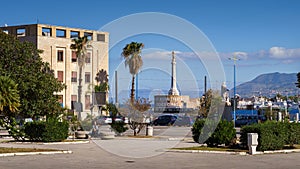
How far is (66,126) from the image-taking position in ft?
104

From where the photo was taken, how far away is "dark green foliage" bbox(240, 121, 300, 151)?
81.1 feet

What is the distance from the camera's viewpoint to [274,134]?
83.0 ft

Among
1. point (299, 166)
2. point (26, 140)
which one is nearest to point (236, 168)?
point (299, 166)

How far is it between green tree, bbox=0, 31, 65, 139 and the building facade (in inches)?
1466

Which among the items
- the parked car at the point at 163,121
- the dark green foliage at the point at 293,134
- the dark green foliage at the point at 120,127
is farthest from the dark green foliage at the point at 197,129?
the parked car at the point at 163,121

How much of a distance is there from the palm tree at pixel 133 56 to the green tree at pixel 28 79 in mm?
16095

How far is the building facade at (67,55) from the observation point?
251 feet

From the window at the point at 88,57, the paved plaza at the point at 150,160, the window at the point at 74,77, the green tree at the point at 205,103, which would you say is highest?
the window at the point at 88,57

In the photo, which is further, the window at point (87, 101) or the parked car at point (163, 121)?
the window at point (87, 101)

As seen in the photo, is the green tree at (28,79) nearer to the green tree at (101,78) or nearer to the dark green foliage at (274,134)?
the dark green foliage at (274,134)

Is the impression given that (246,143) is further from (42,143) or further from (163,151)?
(42,143)

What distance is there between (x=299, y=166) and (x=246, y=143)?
6263 millimetres

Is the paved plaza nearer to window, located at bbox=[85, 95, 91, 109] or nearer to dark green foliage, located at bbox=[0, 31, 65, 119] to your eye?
dark green foliage, located at bbox=[0, 31, 65, 119]

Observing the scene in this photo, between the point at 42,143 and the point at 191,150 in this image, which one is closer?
the point at 191,150
